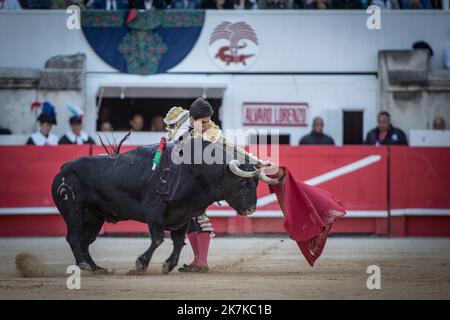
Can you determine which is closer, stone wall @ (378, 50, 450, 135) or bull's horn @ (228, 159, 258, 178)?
bull's horn @ (228, 159, 258, 178)

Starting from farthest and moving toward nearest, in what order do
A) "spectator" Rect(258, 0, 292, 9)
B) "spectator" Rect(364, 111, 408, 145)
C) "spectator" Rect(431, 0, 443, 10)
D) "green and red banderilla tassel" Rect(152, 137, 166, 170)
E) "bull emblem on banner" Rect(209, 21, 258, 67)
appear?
1. "spectator" Rect(431, 0, 443, 10)
2. "spectator" Rect(258, 0, 292, 9)
3. "bull emblem on banner" Rect(209, 21, 258, 67)
4. "spectator" Rect(364, 111, 408, 145)
5. "green and red banderilla tassel" Rect(152, 137, 166, 170)

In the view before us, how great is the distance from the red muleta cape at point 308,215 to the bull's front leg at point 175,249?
1.04m

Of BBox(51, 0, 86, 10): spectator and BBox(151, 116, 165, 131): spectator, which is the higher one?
BBox(51, 0, 86, 10): spectator

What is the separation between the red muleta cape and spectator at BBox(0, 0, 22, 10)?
11.2m

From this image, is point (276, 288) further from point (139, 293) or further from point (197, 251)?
point (197, 251)

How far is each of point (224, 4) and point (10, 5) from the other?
4077 millimetres

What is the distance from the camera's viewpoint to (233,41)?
20.3 meters

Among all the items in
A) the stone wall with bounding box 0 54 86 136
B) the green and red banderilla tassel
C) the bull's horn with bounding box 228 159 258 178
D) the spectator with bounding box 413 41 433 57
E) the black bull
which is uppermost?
the spectator with bounding box 413 41 433 57

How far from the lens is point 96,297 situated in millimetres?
8789

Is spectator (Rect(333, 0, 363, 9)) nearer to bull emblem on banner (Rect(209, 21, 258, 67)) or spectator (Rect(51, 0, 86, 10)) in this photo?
bull emblem on banner (Rect(209, 21, 258, 67))

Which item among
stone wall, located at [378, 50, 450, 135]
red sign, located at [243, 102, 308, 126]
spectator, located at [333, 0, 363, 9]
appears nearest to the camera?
stone wall, located at [378, 50, 450, 135]

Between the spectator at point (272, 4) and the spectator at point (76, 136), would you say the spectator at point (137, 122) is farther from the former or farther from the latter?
the spectator at point (272, 4)

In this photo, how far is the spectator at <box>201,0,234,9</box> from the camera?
2033 cm

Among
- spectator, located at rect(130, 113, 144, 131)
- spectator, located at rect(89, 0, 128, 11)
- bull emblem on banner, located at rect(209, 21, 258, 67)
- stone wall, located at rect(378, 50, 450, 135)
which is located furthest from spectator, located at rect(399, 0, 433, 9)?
spectator, located at rect(130, 113, 144, 131)
